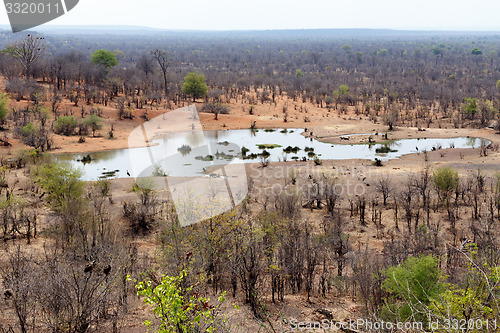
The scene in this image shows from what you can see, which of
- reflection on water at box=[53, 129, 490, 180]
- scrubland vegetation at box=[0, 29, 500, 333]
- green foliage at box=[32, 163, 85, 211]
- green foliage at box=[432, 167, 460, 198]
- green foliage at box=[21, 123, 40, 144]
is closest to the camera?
scrubland vegetation at box=[0, 29, 500, 333]

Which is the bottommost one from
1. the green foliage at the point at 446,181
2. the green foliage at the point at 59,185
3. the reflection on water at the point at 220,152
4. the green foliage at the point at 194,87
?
the reflection on water at the point at 220,152

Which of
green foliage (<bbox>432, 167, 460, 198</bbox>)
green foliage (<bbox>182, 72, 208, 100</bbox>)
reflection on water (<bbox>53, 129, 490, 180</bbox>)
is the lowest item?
reflection on water (<bbox>53, 129, 490, 180</bbox>)

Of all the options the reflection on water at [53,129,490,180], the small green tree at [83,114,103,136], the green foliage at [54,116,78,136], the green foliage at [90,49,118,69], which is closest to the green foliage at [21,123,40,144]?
the reflection on water at [53,129,490,180]

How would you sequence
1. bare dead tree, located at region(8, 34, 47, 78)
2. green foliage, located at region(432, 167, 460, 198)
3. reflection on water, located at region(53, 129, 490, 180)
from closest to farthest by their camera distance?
green foliage, located at region(432, 167, 460, 198) → reflection on water, located at region(53, 129, 490, 180) → bare dead tree, located at region(8, 34, 47, 78)

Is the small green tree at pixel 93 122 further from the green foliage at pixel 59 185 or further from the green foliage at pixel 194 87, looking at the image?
the green foliage at pixel 59 185

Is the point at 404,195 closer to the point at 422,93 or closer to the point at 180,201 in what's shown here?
the point at 180,201

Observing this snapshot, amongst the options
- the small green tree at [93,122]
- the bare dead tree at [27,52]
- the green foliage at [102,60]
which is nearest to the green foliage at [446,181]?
the small green tree at [93,122]

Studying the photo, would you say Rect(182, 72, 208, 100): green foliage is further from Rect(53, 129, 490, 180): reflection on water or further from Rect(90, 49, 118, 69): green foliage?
Rect(90, 49, 118, 69): green foliage
